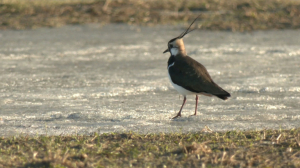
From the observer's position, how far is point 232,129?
5.20 metres

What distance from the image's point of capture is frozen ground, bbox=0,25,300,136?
18.3ft

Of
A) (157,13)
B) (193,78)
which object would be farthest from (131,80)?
(157,13)

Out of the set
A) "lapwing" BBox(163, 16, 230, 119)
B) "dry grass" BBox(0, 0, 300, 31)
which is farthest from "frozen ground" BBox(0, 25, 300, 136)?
"dry grass" BBox(0, 0, 300, 31)

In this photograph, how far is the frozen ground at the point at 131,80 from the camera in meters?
5.57

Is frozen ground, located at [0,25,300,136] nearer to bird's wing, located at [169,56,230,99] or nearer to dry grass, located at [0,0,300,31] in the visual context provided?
bird's wing, located at [169,56,230,99]

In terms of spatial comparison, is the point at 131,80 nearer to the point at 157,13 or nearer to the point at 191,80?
the point at 191,80

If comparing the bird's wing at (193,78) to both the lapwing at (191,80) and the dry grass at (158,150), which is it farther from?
the dry grass at (158,150)

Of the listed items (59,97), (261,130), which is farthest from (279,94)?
(59,97)

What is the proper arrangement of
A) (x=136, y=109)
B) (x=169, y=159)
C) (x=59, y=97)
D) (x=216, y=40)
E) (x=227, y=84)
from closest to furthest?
(x=169, y=159) < (x=136, y=109) < (x=59, y=97) < (x=227, y=84) < (x=216, y=40)

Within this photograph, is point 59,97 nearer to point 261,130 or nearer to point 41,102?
point 41,102

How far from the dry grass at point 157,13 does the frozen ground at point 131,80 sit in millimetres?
578

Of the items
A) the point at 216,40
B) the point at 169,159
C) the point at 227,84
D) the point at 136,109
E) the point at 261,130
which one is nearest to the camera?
the point at 169,159

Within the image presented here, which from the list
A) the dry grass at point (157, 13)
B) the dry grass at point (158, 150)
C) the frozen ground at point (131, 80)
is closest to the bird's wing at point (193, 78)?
the frozen ground at point (131, 80)

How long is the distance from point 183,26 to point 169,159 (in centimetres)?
888
